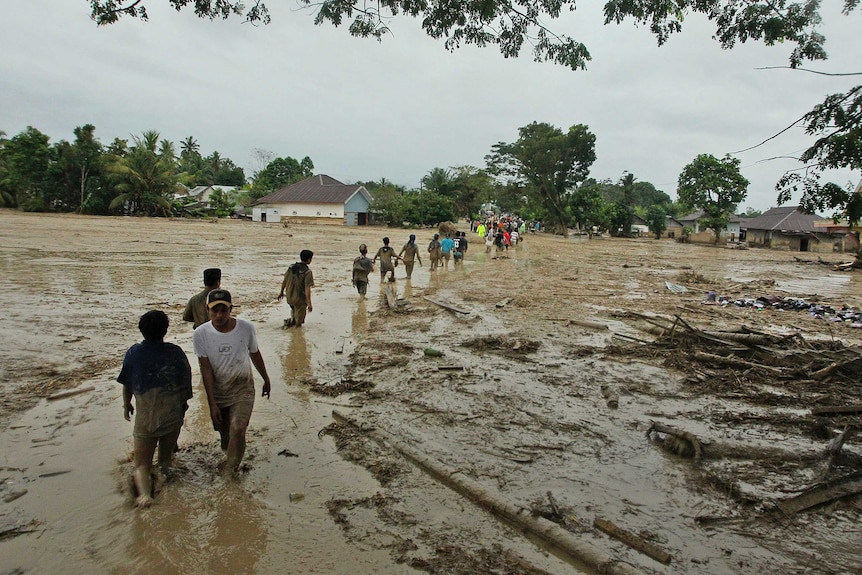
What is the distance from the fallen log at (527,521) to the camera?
3172 mm

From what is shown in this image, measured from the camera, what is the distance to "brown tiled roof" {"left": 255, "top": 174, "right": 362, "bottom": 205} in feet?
174

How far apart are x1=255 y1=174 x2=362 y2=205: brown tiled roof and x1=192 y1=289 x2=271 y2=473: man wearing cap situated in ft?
162

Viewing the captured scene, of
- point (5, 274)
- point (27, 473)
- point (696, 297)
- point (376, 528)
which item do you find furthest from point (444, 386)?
point (5, 274)

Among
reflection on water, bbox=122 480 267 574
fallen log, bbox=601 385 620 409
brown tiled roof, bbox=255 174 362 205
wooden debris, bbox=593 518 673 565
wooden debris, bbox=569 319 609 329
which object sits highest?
brown tiled roof, bbox=255 174 362 205

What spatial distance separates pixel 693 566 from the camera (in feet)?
10.8

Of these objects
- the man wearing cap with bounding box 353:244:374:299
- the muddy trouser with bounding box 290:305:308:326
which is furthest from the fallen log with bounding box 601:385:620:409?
the man wearing cap with bounding box 353:244:374:299

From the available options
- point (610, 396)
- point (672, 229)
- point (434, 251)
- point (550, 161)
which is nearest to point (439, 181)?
point (550, 161)

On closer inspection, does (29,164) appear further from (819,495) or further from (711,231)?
Answer: (711,231)

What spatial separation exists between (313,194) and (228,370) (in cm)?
5234

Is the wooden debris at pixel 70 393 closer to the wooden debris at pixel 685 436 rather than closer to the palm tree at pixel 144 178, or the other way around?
the wooden debris at pixel 685 436

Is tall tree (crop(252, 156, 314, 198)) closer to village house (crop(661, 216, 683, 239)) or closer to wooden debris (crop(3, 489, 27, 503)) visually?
village house (crop(661, 216, 683, 239))

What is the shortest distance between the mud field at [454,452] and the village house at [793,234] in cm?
4349

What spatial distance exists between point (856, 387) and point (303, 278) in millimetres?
8031

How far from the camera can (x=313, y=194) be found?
54.2 metres
